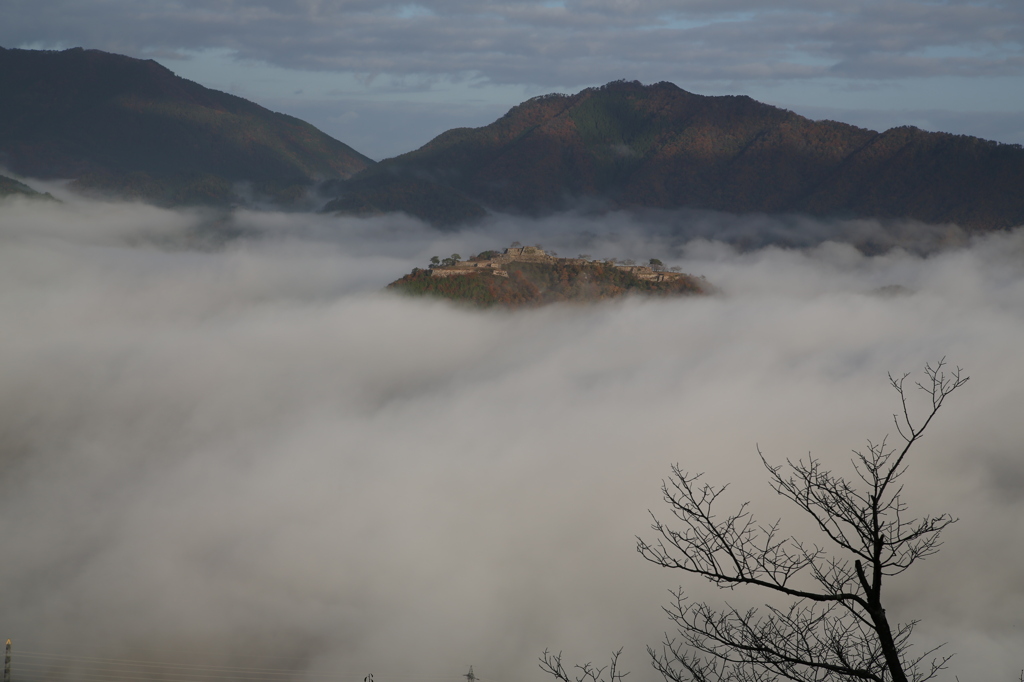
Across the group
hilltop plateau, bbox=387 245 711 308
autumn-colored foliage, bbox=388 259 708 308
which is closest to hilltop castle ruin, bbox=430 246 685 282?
hilltop plateau, bbox=387 245 711 308

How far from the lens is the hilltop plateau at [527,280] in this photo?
106625 millimetres

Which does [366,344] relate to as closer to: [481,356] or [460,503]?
[481,356]

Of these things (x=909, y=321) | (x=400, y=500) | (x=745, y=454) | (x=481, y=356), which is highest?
(x=909, y=321)

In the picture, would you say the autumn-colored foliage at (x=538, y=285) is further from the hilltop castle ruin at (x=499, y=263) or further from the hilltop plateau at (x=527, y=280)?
the hilltop castle ruin at (x=499, y=263)

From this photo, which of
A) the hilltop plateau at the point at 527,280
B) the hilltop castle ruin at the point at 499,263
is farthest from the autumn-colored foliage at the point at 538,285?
the hilltop castle ruin at the point at 499,263

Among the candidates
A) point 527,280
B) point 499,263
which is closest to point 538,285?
point 527,280

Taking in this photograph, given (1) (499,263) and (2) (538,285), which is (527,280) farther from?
(1) (499,263)

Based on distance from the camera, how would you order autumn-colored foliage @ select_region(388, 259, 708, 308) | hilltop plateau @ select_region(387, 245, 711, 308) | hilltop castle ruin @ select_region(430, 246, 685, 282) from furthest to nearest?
autumn-colored foliage @ select_region(388, 259, 708, 308), hilltop plateau @ select_region(387, 245, 711, 308), hilltop castle ruin @ select_region(430, 246, 685, 282)

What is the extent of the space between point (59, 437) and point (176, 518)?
1275 inches

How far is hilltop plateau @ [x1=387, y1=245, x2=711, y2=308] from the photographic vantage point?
350ft

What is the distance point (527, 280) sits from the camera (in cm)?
11019

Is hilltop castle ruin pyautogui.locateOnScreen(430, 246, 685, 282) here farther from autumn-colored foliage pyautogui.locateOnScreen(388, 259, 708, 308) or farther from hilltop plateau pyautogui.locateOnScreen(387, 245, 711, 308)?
autumn-colored foliage pyautogui.locateOnScreen(388, 259, 708, 308)

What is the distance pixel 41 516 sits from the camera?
93.5m

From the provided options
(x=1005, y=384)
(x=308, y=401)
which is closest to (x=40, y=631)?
(x=308, y=401)
